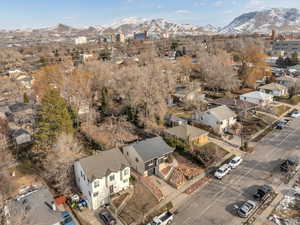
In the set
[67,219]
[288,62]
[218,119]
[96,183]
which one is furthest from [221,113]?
[288,62]

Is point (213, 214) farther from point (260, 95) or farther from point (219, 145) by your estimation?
point (260, 95)

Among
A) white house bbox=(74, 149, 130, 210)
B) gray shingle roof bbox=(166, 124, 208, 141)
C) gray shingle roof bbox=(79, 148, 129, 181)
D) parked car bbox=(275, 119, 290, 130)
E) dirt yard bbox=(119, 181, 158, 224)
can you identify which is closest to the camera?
dirt yard bbox=(119, 181, 158, 224)

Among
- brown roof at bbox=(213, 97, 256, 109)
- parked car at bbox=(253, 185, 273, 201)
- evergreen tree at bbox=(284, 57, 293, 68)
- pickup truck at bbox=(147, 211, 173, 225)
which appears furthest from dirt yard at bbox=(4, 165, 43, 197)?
evergreen tree at bbox=(284, 57, 293, 68)

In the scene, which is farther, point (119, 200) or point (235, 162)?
point (235, 162)

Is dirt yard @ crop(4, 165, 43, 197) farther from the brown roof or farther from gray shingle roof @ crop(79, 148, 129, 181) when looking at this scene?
the brown roof

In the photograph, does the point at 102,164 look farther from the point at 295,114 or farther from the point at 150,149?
the point at 295,114

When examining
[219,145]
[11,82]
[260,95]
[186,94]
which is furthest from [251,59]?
[11,82]
